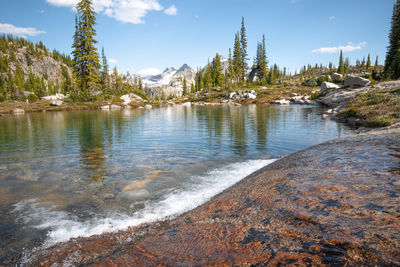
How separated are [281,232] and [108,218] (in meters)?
4.11

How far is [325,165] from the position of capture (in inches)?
245

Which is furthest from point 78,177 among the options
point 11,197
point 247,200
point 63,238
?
point 247,200

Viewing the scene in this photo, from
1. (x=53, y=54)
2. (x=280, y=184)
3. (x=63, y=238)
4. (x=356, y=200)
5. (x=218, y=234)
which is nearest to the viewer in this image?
(x=218, y=234)

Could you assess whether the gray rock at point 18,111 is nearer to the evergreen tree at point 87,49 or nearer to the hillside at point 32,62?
the evergreen tree at point 87,49

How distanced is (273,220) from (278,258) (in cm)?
103

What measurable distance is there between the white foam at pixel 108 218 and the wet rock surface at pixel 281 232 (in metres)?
0.43

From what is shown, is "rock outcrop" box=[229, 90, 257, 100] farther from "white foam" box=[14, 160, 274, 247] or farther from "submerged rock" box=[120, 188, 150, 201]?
"submerged rock" box=[120, 188, 150, 201]

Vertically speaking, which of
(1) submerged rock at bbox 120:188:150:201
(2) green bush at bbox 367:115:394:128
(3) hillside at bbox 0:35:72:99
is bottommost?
(1) submerged rock at bbox 120:188:150:201

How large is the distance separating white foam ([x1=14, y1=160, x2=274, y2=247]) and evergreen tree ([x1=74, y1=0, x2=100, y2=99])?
5405cm

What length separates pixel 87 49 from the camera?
2009 inches

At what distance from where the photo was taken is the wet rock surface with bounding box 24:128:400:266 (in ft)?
8.19

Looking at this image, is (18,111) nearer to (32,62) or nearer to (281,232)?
A: (281,232)

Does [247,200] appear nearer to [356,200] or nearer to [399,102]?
[356,200]

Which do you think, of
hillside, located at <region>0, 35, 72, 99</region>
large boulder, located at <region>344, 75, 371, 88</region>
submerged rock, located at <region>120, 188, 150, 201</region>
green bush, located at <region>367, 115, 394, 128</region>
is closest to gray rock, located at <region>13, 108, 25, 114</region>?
submerged rock, located at <region>120, 188, 150, 201</region>
